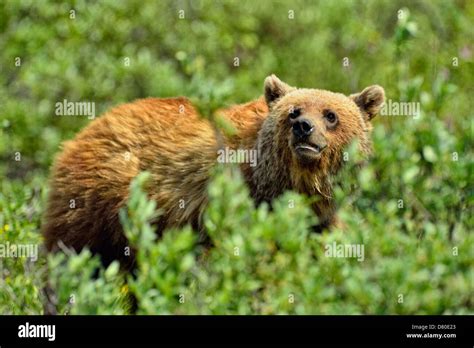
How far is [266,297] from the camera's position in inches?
281

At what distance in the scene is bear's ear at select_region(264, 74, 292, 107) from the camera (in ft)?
31.0

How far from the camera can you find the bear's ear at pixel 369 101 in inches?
371

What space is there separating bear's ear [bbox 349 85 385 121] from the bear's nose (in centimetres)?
95

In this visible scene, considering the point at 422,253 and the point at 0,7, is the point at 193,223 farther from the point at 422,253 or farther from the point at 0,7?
the point at 0,7

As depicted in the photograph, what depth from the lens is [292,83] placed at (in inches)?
625

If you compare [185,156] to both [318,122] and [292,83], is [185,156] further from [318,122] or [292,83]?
[292,83]

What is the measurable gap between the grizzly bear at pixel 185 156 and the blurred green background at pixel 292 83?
1.10 ft

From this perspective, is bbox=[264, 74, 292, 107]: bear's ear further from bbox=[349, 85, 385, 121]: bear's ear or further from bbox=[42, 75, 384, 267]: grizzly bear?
bbox=[349, 85, 385, 121]: bear's ear
